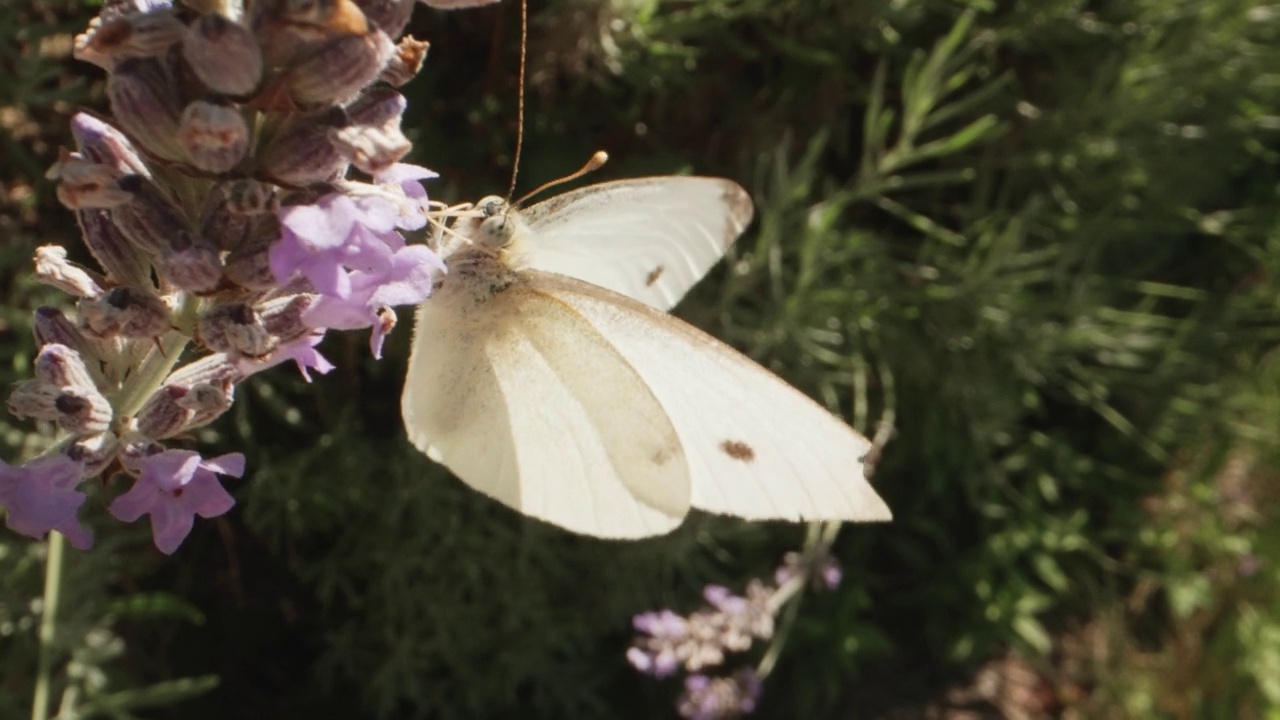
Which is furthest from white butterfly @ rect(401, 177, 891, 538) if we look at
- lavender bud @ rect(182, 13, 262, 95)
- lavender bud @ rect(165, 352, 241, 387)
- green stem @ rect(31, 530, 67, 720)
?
green stem @ rect(31, 530, 67, 720)

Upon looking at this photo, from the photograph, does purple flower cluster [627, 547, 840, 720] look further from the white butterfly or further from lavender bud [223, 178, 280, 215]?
lavender bud [223, 178, 280, 215]

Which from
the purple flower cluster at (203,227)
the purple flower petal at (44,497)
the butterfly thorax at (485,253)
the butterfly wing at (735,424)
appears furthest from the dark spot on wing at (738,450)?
the purple flower petal at (44,497)

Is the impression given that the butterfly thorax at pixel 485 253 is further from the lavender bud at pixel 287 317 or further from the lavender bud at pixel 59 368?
the lavender bud at pixel 59 368

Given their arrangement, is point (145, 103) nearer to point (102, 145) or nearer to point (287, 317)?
point (102, 145)

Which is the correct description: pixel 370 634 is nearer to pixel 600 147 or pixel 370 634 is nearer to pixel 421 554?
pixel 421 554

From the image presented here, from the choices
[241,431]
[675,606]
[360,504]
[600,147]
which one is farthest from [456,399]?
[675,606]

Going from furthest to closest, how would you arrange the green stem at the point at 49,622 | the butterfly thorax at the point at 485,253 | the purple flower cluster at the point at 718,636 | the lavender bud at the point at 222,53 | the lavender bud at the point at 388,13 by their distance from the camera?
the purple flower cluster at the point at 718,636 < the green stem at the point at 49,622 < the butterfly thorax at the point at 485,253 < the lavender bud at the point at 388,13 < the lavender bud at the point at 222,53
